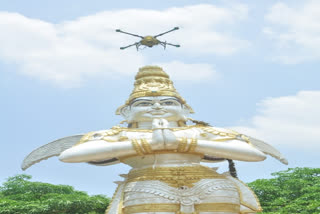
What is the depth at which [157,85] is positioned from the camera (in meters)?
6.30

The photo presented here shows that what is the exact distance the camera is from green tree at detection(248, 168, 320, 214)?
39.3 feet

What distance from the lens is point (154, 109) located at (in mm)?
6039

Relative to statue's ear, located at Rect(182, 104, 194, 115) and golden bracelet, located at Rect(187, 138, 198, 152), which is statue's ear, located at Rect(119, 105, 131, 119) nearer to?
statue's ear, located at Rect(182, 104, 194, 115)

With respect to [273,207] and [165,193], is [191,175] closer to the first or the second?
[165,193]

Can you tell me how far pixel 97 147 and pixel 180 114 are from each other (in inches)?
57.2

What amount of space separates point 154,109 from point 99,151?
1.14m

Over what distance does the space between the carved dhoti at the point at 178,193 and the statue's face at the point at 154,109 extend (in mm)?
871

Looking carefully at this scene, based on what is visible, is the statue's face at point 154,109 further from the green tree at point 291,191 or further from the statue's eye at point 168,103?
the green tree at point 291,191

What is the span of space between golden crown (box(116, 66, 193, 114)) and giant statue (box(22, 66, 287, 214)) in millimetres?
19

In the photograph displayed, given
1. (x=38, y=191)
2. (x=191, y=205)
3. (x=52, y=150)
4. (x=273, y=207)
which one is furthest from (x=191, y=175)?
(x=38, y=191)

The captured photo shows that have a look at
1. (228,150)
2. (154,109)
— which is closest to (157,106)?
(154,109)

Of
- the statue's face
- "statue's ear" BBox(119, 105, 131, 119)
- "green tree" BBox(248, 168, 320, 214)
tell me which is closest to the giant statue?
the statue's face

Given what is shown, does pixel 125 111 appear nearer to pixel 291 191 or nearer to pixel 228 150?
pixel 228 150

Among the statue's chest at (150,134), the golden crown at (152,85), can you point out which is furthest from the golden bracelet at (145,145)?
the golden crown at (152,85)
